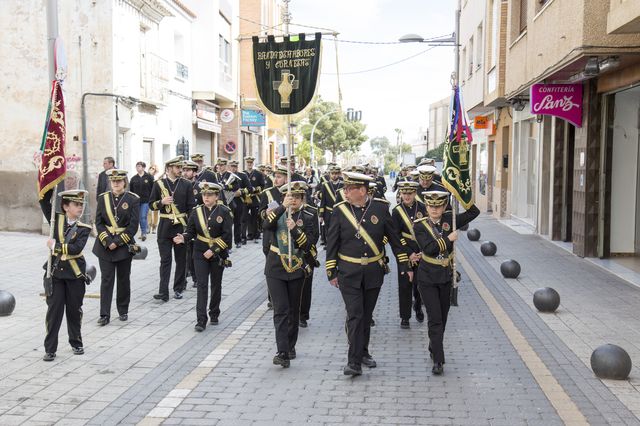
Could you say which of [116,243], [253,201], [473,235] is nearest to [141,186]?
[253,201]

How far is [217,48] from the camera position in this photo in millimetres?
29281

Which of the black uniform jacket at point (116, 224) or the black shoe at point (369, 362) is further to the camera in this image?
the black uniform jacket at point (116, 224)

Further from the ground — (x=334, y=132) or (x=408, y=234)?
(x=334, y=132)

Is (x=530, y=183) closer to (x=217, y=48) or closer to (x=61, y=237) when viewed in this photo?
(x=217, y=48)

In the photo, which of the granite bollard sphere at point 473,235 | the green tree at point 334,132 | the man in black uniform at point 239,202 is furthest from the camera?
the green tree at point 334,132

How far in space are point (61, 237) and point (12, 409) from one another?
2299 millimetres

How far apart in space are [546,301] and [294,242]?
392 centimetres

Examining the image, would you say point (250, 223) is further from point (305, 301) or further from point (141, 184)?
point (305, 301)

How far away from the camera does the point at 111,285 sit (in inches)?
366

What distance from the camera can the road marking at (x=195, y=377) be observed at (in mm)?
5898

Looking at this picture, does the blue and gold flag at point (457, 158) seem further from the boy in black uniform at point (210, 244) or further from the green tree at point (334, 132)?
the green tree at point (334, 132)

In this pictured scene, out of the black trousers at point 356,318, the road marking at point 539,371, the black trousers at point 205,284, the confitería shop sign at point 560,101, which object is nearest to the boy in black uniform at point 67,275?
the black trousers at point 205,284

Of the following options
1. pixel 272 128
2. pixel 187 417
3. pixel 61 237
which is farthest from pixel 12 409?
pixel 272 128

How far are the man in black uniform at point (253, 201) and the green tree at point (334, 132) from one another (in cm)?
6154
